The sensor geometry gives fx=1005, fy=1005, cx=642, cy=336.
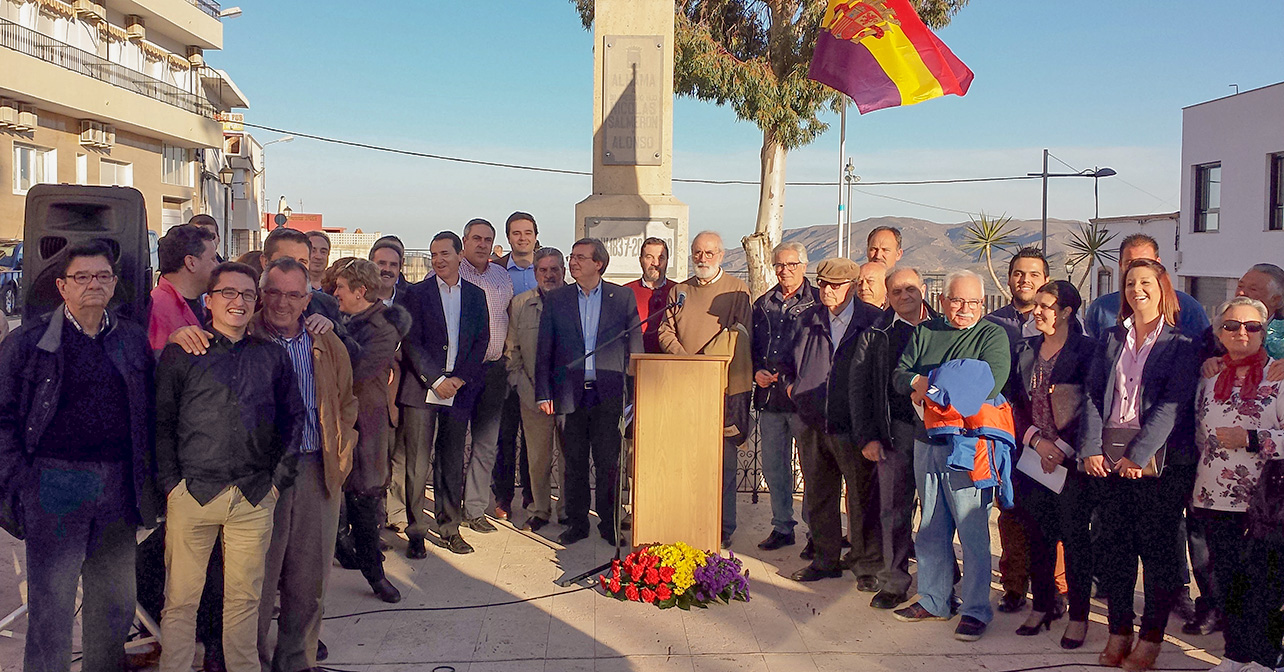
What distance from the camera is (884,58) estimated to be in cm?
862

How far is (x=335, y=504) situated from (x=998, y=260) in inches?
6036

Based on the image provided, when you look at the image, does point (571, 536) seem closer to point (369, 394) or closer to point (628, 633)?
point (628, 633)

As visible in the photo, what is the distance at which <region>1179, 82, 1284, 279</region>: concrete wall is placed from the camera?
22438 millimetres

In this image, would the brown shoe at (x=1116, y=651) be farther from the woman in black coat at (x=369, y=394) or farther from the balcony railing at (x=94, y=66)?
the balcony railing at (x=94, y=66)

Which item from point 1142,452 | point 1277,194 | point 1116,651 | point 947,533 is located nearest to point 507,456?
point 947,533

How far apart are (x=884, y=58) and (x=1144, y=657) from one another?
19.2 ft

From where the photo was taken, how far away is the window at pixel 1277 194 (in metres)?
22.4

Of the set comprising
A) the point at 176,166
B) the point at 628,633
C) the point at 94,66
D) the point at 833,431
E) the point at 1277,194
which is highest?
the point at 94,66

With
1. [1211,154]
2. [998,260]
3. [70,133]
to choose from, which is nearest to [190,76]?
[70,133]

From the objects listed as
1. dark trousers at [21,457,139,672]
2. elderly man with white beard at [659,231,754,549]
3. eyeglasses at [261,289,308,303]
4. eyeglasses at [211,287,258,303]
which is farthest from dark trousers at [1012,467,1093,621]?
dark trousers at [21,457,139,672]

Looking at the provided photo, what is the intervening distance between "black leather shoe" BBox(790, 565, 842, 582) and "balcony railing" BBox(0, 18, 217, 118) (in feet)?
75.7

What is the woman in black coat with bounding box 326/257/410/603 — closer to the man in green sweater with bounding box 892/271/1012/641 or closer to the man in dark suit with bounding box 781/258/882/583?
the man in dark suit with bounding box 781/258/882/583

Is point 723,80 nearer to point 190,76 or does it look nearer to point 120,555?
point 120,555

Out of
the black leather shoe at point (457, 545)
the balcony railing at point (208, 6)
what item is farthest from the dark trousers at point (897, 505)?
the balcony railing at point (208, 6)
